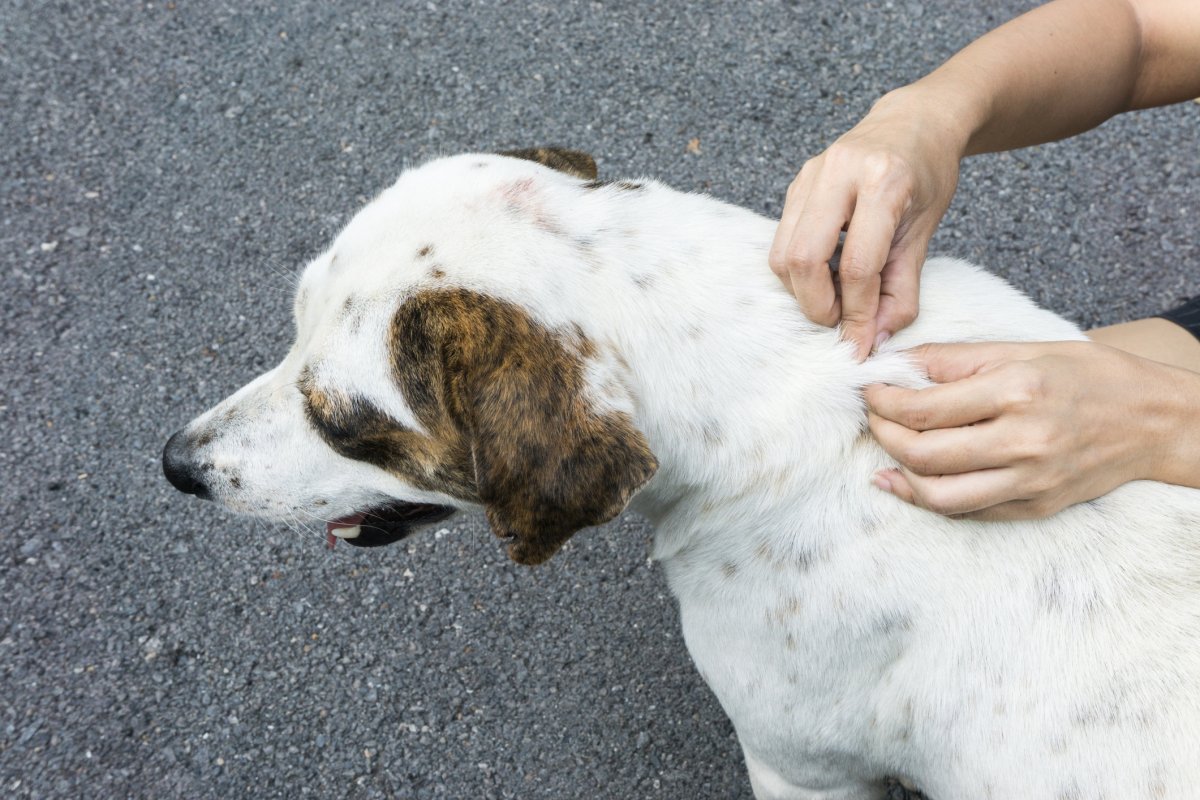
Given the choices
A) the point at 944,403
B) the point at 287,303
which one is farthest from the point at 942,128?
the point at 287,303

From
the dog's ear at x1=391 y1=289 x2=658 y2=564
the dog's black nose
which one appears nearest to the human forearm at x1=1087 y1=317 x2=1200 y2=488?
the dog's ear at x1=391 y1=289 x2=658 y2=564

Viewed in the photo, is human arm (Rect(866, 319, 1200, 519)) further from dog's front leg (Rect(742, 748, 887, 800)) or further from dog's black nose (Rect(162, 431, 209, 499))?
dog's black nose (Rect(162, 431, 209, 499))

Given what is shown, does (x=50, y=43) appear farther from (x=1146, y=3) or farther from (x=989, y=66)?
(x=1146, y=3)

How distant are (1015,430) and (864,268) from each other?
41 centimetres

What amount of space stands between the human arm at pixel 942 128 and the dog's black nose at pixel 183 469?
142 centimetres

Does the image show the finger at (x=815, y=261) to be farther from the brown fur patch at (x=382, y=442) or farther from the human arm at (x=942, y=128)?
the brown fur patch at (x=382, y=442)

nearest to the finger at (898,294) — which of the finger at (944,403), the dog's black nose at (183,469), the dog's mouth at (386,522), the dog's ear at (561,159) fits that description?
the finger at (944,403)

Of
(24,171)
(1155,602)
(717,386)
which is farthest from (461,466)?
(24,171)

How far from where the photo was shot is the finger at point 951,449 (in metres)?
1.73

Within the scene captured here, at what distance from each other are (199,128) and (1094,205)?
387 centimetres

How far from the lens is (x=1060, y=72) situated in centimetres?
241

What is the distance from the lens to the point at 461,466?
6.47 ft

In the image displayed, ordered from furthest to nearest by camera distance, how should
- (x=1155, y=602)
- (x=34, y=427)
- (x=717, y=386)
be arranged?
1. (x=34, y=427)
2. (x=717, y=386)
3. (x=1155, y=602)

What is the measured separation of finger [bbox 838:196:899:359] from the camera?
1.82m
